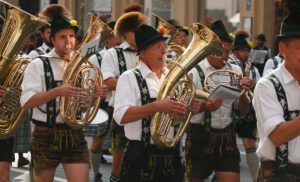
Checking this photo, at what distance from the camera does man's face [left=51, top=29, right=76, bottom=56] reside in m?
7.22

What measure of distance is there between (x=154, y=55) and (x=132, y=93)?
0.38 meters

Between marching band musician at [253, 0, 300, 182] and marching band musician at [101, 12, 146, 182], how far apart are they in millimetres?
3421

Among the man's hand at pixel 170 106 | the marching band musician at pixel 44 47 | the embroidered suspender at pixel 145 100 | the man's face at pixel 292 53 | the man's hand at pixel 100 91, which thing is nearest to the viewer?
the man's face at pixel 292 53

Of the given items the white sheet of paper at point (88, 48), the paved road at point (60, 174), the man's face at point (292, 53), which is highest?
the man's face at point (292, 53)

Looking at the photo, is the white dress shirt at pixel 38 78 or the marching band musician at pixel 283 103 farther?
the white dress shirt at pixel 38 78

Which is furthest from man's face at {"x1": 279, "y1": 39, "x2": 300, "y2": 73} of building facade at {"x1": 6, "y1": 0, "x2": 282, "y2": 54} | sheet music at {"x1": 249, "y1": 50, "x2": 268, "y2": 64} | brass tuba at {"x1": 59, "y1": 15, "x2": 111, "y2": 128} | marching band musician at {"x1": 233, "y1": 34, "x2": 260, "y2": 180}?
building facade at {"x1": 6, "y1": 0, "x2": 282, "y2": 54}

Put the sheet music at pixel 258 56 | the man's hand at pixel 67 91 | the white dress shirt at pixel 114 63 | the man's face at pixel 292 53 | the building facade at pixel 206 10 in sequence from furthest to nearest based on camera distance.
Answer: the building facade at pixel 206 10
the sheet music at pixel 258 56
the white dress shirt at pixel 114 63
the man's hand at pixel 67 91
the man's face at pixel 292 53

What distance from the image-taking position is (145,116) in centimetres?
616

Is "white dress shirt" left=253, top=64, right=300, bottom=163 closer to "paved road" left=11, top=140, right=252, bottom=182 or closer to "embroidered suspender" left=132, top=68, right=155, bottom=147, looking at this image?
"embroidered suspender" left=132, top=68, right=155, bottom=147

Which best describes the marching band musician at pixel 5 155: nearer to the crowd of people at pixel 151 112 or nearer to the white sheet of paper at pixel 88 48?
the crowd of people at pixel 151 112

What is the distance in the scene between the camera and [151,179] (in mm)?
6383

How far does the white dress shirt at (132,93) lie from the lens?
6.24 m

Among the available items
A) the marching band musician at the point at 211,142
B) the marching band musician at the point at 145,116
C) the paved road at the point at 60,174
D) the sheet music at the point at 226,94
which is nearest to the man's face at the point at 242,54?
the paved road at the point at 60,174

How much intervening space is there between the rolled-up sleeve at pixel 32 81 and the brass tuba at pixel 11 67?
0.67 m
